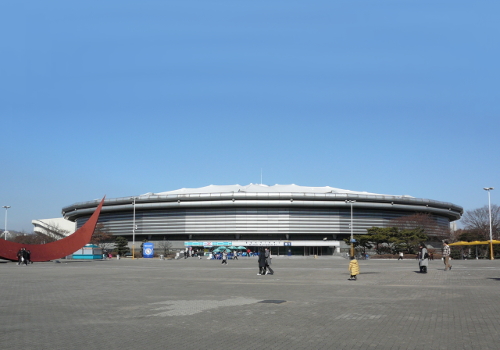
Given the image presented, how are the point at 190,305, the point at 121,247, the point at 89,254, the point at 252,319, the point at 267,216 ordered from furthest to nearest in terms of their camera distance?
the point at 267,216 → the point at 121,247 → the point at 89,254 → the point at 190,305 → the point at 252,319

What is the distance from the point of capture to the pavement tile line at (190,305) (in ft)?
36.5

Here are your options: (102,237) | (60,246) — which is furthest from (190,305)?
(102,237)

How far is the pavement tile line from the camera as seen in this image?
11136mm

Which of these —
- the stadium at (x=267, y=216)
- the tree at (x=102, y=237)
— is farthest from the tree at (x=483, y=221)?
the tree at (x=102, y=237)

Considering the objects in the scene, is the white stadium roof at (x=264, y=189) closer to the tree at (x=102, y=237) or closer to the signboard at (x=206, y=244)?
the signboard at (x=206, y=244)

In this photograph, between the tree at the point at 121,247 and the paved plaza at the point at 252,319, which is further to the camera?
the tree at the point at 121,247

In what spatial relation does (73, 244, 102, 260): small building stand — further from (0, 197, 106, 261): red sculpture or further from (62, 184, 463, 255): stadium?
(62, 184, 463, 255): stadium

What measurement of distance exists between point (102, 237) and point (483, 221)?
66.0 metres

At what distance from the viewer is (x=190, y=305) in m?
12.4

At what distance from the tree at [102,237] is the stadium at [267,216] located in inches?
126

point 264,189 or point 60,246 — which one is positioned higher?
point 264,189

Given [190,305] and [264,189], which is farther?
[264,189]

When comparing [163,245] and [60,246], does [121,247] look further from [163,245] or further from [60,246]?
[60,246]

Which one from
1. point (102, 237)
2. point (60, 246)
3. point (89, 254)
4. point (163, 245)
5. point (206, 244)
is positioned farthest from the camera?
point (206, 244)
